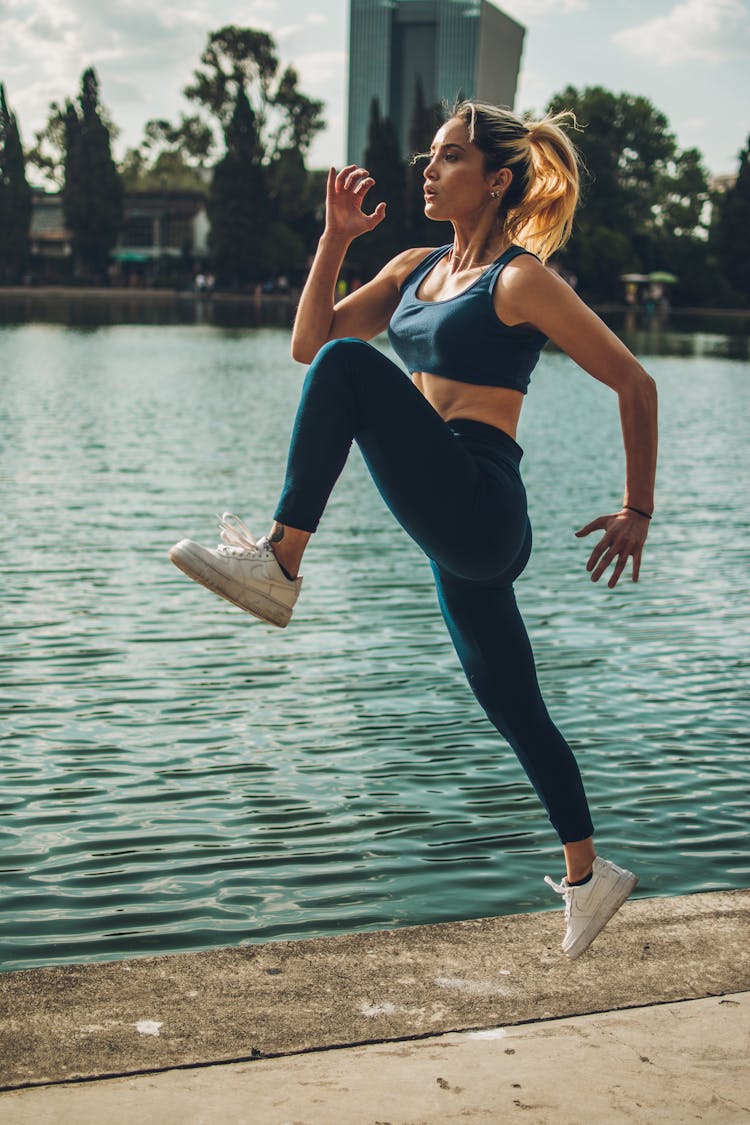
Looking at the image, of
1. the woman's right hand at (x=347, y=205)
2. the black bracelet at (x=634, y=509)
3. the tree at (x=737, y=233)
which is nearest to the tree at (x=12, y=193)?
the tree at (x=737, y=233)

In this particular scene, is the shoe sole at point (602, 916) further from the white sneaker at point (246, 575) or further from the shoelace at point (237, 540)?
the shoelace at point (237, 540)

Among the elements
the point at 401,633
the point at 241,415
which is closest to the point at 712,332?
the point at 241,415

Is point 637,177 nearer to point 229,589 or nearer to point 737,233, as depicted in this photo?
point 737,233

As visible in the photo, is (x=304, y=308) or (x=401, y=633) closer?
(x=304, y=308)

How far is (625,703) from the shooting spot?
22.8 ft

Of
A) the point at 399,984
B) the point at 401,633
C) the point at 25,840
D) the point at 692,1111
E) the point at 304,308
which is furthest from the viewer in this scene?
the point at 401,633

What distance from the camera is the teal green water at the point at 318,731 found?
456 centimetres

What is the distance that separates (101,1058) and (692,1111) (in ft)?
3.81

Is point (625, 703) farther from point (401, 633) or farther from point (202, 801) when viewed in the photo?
point (202, 801)

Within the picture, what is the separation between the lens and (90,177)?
89125 mm

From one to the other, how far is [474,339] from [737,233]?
361 ft

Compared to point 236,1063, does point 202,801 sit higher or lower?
lower

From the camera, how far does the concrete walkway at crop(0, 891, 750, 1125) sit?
267 centimetres

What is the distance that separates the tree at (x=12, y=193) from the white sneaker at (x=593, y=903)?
90.4 meters
